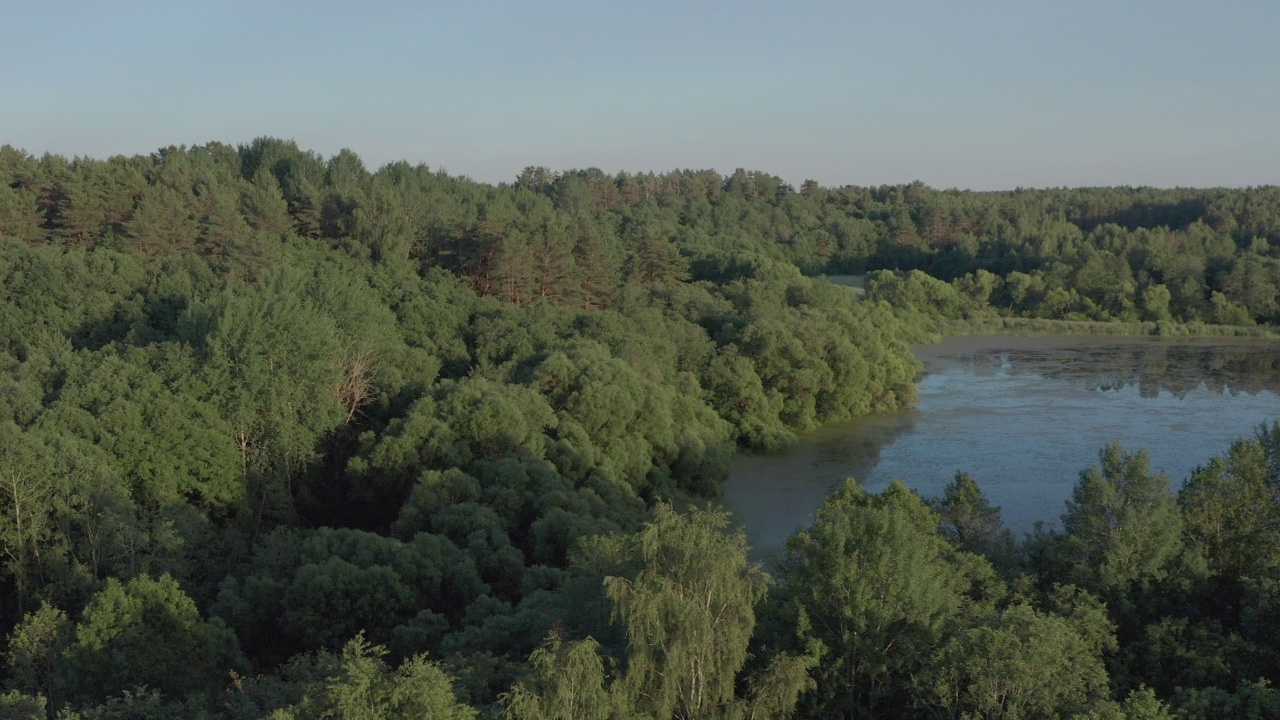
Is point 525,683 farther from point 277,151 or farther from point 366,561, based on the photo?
point 277,151

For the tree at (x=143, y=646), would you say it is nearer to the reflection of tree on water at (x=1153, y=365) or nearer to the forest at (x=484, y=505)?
the forest at (x=484, y=505)

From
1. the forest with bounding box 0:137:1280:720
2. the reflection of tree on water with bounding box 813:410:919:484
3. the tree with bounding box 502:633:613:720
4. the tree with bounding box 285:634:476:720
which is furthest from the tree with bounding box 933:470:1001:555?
the reflection of tree on water with bounding box 813:410:919:484

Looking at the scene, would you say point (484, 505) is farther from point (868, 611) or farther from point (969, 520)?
point (868, 611)

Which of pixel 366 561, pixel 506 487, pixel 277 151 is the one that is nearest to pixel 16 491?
pixel 366 561

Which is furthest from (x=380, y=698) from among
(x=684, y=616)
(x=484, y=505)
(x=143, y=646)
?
(x=484, y=505)

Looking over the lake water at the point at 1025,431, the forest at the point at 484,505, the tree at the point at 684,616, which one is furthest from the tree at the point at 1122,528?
the tree at the point at 684,616

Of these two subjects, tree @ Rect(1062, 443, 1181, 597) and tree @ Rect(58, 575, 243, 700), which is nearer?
tree @ Rect(58, 575, 243, 700)

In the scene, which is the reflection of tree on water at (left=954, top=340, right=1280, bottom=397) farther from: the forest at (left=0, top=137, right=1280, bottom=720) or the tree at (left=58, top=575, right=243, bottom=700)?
the tree at (left=58, top=575, right=243, bottom=700)
